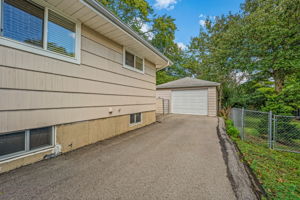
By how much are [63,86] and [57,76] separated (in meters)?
0.22

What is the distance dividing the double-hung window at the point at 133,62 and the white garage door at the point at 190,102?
5.44 metres

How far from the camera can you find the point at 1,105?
2.00 m

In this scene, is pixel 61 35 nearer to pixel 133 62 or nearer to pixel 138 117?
pixel 133 62

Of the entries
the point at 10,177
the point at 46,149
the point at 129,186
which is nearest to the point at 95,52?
the point at 46,149

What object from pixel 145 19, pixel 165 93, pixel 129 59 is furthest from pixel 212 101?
pixel 145 19

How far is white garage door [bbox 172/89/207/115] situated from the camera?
31.3ft

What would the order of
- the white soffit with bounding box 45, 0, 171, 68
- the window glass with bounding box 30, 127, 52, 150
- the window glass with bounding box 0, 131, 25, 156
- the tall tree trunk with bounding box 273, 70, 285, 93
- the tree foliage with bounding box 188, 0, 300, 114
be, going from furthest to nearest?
the tall tree trunk with bounding box 273, 70, 285, 93 → the tree foliage with bounding box 188, 0, 300, 114 → the white soffit with bounding box 45, 0, 171, 68 → the window glass with bounding box 30, 127, 52, 150 → the window glass with bounding box 0, 131, 25, 156

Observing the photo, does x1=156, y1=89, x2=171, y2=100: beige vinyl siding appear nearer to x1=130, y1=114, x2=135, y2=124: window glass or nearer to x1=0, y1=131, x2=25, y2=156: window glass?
x1=130, y1=114, x2=135, y2=124: window glass

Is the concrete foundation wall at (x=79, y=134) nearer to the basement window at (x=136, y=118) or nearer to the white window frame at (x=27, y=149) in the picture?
the white window frame at (x=27, y=149)

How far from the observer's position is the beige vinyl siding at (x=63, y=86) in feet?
6.86

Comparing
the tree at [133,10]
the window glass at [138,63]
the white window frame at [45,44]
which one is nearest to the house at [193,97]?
the window glass at [138,63]

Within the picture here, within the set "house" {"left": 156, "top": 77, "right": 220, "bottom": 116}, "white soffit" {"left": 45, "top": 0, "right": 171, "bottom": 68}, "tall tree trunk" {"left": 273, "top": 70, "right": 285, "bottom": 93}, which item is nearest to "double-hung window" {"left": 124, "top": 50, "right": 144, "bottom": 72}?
"white soffit" {"left": 45, "top": 0, "right": 171, "bottom": 68}

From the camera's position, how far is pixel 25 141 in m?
2.28

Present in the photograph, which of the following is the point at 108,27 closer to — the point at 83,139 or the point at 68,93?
the point at 68,93
